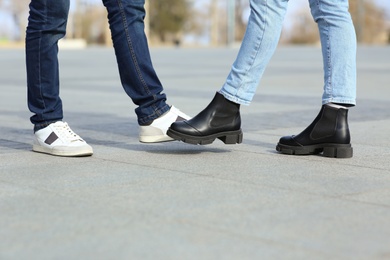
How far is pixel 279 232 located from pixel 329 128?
1.57m

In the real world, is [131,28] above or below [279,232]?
above

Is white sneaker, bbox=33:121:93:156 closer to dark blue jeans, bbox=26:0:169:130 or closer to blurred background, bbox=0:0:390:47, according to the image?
dark blue jeans, bbox=26:0:169:130

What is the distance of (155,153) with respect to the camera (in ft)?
13.1

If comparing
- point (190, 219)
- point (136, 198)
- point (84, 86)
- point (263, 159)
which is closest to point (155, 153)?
point (263, 159)

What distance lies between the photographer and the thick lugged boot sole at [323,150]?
3.87 m

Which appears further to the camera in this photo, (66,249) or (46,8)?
(46,8)

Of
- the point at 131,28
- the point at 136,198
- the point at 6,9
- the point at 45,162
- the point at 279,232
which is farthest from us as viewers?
the point at 6,9

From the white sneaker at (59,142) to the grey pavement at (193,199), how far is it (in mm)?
49

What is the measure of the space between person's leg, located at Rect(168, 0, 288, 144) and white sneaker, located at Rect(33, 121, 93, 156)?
393 millimetres

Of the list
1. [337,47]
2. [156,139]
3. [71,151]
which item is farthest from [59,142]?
[337,47]

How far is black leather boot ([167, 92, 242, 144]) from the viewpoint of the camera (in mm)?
3915

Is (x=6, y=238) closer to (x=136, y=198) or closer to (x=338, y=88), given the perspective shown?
(x=136, y=198)

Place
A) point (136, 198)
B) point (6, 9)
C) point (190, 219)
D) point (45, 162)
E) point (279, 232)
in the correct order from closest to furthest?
point (279, 232), point (190, 219), point (136, 198), point (45, 162), point (6, 9)

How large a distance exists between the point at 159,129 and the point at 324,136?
0.75 metres
